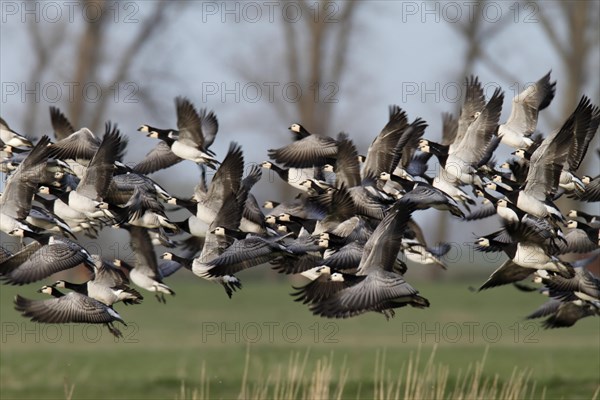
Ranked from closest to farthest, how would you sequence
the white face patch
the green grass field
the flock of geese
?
1. the white face patch
2. the flock of geese
3. the green grass field

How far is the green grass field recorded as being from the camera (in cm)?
1712

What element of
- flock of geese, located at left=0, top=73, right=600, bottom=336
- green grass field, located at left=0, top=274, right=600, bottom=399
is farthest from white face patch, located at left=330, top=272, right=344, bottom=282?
green grass field, located at left=0, top=274, right=600, bottom=399

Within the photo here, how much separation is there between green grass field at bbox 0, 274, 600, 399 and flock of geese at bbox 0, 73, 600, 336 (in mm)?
1738

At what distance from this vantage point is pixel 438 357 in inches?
805

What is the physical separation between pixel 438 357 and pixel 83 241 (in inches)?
1438

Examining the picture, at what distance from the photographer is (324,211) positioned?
11.0m

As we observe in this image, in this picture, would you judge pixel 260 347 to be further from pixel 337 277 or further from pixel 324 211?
pixel 337 277

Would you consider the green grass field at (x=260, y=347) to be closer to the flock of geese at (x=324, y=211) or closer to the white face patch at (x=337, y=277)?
the flock of geese at (x=324, y=211)

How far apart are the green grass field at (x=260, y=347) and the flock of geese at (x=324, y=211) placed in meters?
1.74

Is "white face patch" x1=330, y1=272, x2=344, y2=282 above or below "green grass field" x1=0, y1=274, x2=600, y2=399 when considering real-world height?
above

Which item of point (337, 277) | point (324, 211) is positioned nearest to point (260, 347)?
point (324, 211)

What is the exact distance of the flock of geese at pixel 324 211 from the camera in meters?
9.67

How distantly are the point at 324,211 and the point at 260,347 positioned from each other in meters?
11.3

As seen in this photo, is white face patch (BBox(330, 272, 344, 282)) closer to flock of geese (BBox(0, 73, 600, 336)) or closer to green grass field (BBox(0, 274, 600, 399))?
flock of geese (BBox(0, 73, 600, 336))
